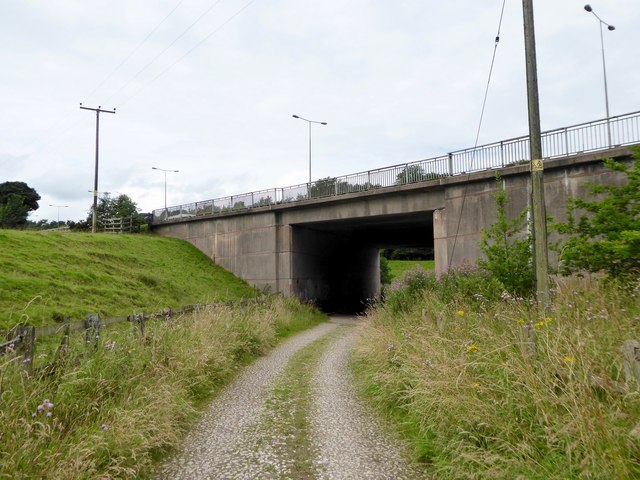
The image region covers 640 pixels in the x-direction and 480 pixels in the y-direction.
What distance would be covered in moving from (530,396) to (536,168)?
3.21m

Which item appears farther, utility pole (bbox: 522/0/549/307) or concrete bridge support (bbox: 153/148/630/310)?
concrete bridge support (bbox: 153/148/630/310)

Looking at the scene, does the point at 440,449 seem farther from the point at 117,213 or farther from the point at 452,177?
the point at 117,213

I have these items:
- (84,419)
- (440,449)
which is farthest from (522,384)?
(84,419)

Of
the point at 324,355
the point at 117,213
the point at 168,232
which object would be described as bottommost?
the point at 324,355

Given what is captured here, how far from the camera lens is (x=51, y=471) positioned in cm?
360

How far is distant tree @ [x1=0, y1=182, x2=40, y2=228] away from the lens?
60.6 metres

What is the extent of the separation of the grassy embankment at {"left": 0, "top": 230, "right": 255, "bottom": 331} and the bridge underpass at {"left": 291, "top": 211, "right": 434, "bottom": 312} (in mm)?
3711

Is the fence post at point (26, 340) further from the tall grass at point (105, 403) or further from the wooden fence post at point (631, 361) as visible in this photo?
the wooden fence post at point (631, 361)

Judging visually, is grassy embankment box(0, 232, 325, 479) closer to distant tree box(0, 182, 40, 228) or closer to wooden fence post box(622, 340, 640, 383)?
wooden fence post box(622, 340, 640, 383)

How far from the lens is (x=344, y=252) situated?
3144 centimetres

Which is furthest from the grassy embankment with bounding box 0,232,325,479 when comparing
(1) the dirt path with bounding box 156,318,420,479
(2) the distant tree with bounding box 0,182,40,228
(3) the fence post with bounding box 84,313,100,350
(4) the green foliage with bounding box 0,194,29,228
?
(2) the distant tree with bounding box 0,182,40,228

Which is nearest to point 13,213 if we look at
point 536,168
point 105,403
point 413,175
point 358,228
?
point 358,228

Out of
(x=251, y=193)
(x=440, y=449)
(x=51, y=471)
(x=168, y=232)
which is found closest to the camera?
(x=51, y=471)

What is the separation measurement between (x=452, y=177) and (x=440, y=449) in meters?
15.4
